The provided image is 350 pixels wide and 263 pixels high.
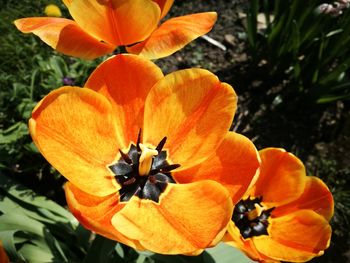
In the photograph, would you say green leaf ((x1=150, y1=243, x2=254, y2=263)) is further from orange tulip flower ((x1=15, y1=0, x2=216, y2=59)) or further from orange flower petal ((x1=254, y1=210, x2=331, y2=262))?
orange tulip flower ((x1=15, y1=0, x2=216, y2=59))

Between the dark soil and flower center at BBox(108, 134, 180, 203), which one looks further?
the dark soil

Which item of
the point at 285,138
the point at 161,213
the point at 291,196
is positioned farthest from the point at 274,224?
the point at 285,138

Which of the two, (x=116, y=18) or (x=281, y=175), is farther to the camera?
(x=281, y=175)

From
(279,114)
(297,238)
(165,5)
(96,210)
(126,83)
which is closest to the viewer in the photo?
(96,210)

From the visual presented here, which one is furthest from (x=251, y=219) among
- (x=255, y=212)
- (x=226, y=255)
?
(x=226, y=255)

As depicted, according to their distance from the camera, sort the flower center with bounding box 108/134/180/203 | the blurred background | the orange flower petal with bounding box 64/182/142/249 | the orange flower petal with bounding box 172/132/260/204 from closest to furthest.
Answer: the orange flower petal with bounding box 64/182/142/249, the orange flower petal with bounding box 172/132/260/204, the flower center with bounding box 108/134/180/203, the blurred background

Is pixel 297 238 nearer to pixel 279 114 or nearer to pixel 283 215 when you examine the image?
pixel 283 215

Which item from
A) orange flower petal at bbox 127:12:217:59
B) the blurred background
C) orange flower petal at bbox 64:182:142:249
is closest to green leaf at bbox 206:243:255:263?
the blurred background
